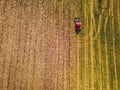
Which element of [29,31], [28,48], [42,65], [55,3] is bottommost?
[42,65]

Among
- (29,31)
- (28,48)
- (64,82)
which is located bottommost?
(64,82)

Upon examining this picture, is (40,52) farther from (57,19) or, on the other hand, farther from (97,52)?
(97,52)

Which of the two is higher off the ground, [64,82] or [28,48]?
[28,48]

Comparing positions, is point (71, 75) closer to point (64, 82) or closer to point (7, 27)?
point (64, 82)

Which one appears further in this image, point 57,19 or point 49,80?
point 57,19

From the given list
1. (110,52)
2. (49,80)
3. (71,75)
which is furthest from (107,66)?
(49,80)

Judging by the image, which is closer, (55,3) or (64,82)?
(64,82)

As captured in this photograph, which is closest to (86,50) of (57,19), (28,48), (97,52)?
(97,52)
